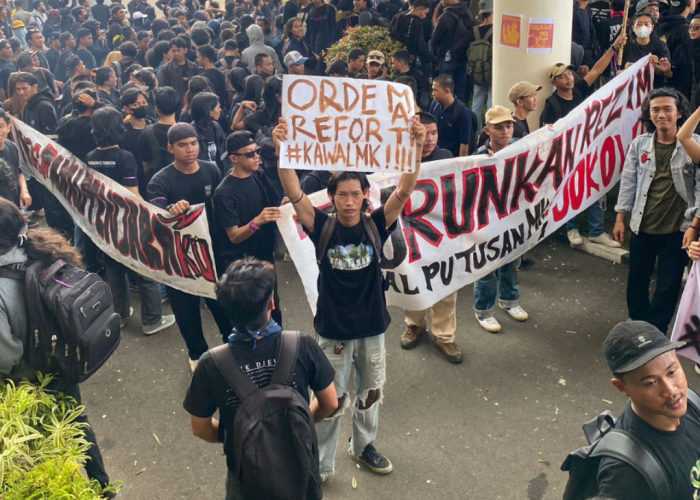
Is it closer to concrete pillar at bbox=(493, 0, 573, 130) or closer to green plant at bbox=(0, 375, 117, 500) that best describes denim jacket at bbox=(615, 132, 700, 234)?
concrete pillar at bbox=(493, 0, 573, 130)

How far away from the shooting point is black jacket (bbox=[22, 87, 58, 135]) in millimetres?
7762

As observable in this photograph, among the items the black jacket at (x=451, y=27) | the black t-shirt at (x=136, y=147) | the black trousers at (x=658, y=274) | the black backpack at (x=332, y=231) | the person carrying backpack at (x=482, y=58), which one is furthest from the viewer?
the black jacket at (x=451, y=27)

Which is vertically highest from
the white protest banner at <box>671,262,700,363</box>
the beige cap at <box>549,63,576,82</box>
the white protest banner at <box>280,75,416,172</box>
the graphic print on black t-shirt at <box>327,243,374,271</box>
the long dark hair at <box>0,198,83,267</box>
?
the white protest banner at <box>280,75,416,172</box>

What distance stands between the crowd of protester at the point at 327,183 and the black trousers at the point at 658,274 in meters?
0.01

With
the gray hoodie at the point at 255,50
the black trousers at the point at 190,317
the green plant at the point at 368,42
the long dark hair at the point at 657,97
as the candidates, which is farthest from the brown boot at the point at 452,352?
the gray hoodie at the point at 255,50

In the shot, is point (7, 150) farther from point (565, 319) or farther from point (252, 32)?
point (252, 32)

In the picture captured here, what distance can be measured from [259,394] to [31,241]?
1.62 m

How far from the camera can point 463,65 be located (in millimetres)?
9336

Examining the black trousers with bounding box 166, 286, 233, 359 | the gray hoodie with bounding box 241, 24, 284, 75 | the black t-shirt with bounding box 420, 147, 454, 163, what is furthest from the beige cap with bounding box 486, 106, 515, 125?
the gray hoodie with bounding box 241, 24, 284, 75

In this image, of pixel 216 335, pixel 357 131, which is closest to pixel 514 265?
pixel 357 131

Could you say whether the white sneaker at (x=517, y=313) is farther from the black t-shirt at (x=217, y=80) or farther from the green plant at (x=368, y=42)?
the black t-shirt at (x=217, y=80)

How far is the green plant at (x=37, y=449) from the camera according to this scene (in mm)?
2381

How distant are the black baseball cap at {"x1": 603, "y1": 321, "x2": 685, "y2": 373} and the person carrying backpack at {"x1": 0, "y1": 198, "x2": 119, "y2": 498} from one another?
2.46 m

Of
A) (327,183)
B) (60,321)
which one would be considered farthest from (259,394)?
(327,183)
